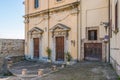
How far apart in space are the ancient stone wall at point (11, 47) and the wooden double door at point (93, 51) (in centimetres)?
1368

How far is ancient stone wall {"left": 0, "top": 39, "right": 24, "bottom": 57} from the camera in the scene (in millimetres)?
30158

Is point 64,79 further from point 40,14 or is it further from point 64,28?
point 40,14

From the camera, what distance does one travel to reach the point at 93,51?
1903 centimetres

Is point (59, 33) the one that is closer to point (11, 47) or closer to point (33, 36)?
point (33, 36)

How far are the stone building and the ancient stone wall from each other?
3.30m

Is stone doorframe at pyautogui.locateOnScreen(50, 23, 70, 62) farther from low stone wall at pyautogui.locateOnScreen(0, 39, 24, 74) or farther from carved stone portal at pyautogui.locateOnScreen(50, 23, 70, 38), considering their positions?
low stone wall at pyautogui.locateOnScreen(0, 39, 24, 74)

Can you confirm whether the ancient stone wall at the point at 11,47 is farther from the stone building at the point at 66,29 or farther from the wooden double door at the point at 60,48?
the wooden double door at the point at 60,48

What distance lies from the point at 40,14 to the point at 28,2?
3.51m

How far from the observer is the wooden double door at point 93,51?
728 inches

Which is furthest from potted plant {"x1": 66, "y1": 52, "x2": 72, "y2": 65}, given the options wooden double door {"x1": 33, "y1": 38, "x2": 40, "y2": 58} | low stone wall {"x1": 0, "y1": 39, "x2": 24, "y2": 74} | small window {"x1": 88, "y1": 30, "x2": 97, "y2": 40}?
low stone wall {"x1": 0, "y1": 39, "x2": 24, "y2": 74}

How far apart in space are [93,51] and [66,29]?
3.87m

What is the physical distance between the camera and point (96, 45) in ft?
61.6

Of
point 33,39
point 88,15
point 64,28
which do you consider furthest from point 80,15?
point 33,39

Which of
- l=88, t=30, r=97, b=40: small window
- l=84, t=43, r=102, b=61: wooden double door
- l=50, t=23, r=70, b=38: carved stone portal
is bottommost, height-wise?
l=84, t=43, r=102, b=61: wooden double door
